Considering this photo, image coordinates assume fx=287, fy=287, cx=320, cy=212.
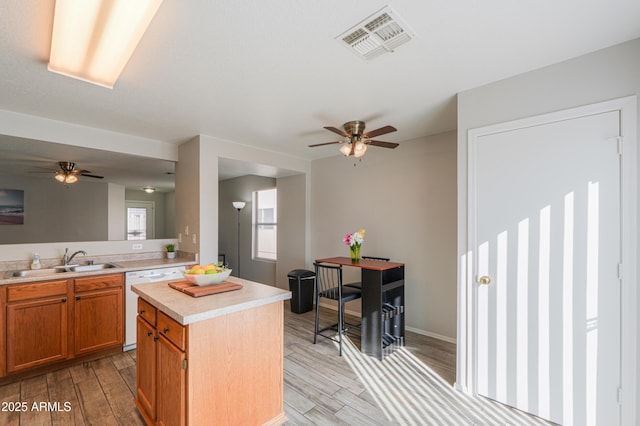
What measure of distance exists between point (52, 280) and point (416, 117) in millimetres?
3962

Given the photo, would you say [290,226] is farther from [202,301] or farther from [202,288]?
[202,301]

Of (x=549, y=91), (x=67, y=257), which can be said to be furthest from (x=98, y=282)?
(x=549, y=91)

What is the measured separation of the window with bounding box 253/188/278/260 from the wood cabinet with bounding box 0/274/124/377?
9.92ft

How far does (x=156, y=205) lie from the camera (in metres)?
8.71

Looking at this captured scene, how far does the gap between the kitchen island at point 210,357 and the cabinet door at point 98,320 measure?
1.29m

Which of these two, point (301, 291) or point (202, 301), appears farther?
point (301, 291)

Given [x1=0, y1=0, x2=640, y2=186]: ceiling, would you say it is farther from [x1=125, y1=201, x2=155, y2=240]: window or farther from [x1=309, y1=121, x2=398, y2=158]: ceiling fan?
[x1=125, y1=201, x2=155, y2=240]: window

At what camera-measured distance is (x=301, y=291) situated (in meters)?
4.45

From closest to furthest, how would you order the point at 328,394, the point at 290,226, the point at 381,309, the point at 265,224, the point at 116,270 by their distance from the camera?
the point at 328,394 < the point at 381,309 < the point at 116,270 < the point at 290,226 < the point at 265,224

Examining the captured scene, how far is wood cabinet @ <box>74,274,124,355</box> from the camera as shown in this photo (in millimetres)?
2895

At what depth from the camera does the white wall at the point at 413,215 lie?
3.51 meters

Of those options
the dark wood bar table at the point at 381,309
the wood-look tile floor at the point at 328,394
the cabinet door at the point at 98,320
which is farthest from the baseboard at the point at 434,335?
the cabinet door at the point at 98,320

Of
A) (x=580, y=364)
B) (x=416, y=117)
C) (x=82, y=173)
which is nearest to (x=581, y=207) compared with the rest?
(x=580, y=364)

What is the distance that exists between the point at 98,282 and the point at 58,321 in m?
0.45
